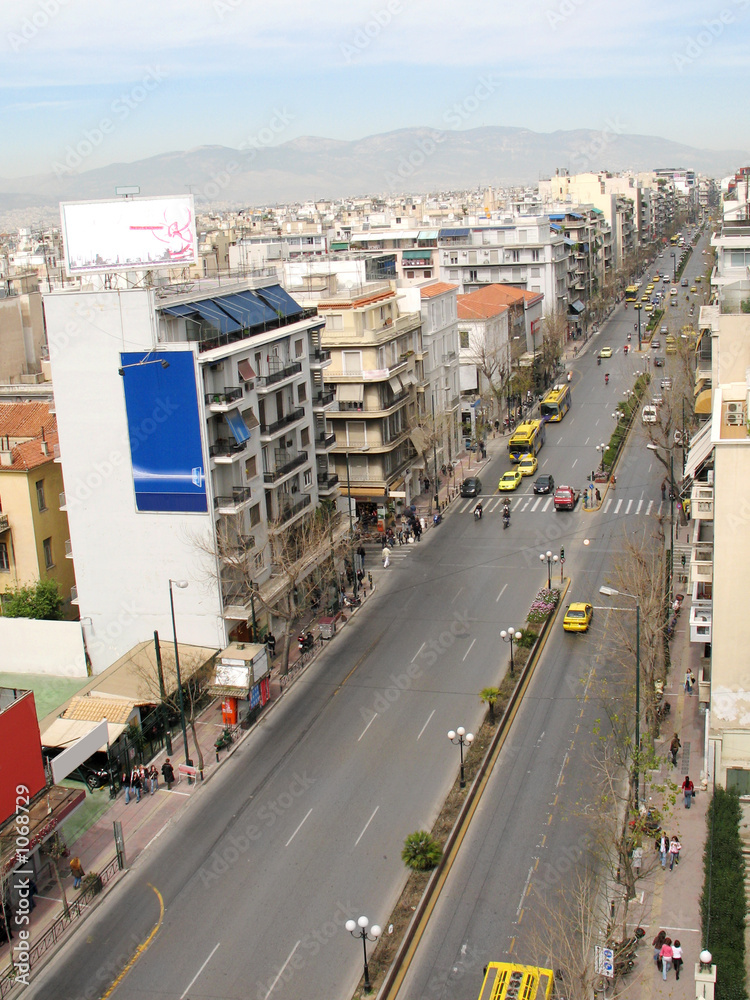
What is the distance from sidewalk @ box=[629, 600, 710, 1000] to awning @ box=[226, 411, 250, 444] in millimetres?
19077

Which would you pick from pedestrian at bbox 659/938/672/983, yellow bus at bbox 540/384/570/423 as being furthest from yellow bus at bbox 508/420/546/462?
pedestrian at bbox 659/938/672/983

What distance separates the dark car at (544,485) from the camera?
2633 inches

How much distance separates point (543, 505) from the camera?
64.4 meters

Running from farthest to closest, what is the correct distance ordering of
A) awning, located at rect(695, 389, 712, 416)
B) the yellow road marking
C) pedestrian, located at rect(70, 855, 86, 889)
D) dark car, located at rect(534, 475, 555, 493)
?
dark car, located at rect(534, 475, 555, 493), awning, located at rect(695, 389, 712, 416), pedestrian, located at rect(70, 855, 86, 889), the yellow road marking

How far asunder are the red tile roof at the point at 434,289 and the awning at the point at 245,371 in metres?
28.1

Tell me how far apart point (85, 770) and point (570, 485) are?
4141cm

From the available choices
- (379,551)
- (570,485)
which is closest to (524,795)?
(379,551)

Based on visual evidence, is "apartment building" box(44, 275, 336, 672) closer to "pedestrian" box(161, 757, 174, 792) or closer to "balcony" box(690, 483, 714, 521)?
"pedestrian" box(161, 757, 174, 792)

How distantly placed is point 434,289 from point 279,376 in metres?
28.5

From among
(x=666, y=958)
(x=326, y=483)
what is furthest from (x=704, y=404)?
(x=666, y=958)

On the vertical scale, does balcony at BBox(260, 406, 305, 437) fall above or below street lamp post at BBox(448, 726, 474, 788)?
above

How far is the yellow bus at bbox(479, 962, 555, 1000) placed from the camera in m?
22.8

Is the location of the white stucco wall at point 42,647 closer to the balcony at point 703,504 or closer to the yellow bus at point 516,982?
the yellow bus at point 516,982

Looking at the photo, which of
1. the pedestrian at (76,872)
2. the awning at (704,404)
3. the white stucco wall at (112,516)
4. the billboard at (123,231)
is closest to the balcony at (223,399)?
the white stucco wall at (112,516)
